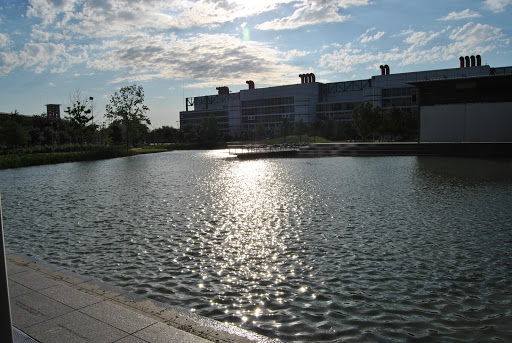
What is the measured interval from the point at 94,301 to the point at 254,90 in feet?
407

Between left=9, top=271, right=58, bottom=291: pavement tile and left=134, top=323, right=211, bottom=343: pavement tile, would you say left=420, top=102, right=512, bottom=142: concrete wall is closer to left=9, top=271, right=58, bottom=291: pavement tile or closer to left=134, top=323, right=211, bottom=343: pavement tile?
left=9, top=271, right=58, bottom=291: pavement tile

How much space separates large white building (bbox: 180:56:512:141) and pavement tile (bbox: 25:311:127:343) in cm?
8245

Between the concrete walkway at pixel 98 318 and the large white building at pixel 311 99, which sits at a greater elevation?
the large white building at pixel 311 99

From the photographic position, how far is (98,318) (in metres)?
4.54

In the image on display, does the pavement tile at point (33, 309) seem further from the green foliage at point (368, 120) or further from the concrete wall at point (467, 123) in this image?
the green foliage at point (368, 120)

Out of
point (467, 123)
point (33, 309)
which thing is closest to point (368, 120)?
point (467, 123)

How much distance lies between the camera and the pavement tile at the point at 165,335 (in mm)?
4008

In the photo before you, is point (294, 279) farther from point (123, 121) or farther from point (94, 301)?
point (123, 121)

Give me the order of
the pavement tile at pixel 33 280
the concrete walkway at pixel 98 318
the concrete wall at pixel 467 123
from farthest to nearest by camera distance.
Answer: the concrete wall at pixel 467 123 < the pavement tile at pixel 33 280 < the concrete walkway at pixel 98 318

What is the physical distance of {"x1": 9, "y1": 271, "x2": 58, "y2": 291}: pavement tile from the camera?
561 cm

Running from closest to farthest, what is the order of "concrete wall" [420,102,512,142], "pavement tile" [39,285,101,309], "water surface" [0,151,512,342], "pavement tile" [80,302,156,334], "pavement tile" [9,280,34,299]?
"pavement tile" [80,302,156,334] → "pavement tile" [39,285,101,309] → "water surface" [0,151,512,342] → "pavement tile" [9,280,34,299] → "concrete wall" [420,102,512,142]

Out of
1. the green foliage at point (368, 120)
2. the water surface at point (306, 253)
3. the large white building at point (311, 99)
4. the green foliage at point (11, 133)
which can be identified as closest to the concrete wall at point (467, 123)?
the green foliage at point (368, 120)

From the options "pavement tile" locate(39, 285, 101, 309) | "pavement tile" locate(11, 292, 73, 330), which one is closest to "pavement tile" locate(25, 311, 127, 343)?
"pavement tile" locate(11, 292, 73, 330)

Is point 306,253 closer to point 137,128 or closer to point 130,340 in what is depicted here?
point 130,340
